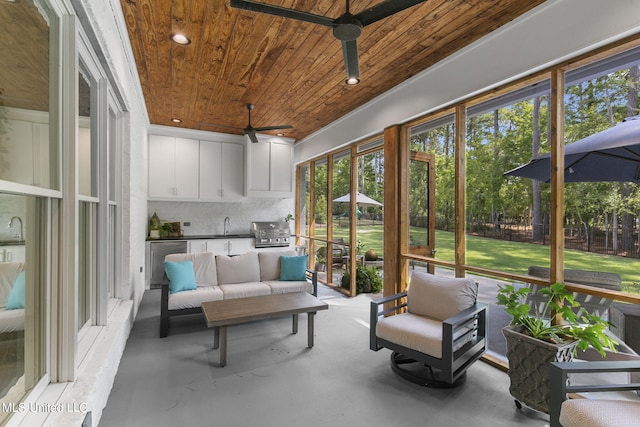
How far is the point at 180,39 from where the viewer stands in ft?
9.07

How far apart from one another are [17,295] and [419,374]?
8.98 ft

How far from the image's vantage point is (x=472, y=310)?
2619 millimetres

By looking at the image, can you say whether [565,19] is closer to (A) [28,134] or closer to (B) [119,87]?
(A) [28,134]

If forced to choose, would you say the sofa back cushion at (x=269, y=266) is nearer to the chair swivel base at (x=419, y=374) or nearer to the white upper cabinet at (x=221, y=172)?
the chair swivel base at (x=419, y=374)

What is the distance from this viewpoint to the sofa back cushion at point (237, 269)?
13.9ft

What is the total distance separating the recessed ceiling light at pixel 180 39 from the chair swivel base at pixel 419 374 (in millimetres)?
3432

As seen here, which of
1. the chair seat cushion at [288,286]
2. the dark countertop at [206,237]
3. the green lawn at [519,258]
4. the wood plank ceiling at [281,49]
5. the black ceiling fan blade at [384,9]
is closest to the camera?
the black ceiling fan blade at [384,9]

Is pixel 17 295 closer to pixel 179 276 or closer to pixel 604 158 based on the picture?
pixel 179 276

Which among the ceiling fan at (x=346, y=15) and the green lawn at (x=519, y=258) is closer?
the ceiling fan at (x=346, y=15)

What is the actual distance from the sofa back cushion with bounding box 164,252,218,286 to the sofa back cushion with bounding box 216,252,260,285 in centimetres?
8

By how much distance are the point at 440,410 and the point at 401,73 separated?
326cm

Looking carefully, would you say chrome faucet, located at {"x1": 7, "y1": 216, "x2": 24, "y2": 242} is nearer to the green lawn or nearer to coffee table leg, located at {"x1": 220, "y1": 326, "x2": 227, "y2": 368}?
coffee table leg, located at {"x1": 220, "y1": 326, "x2": 227, "y2": 368}

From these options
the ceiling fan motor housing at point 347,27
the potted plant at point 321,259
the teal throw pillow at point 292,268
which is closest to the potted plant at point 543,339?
the ceiling fan motor housing at point 347,27

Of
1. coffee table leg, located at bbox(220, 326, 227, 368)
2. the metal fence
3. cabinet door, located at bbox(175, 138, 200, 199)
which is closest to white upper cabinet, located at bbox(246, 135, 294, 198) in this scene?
cabinet door, located at bbox(175, 138, 200, 199)
